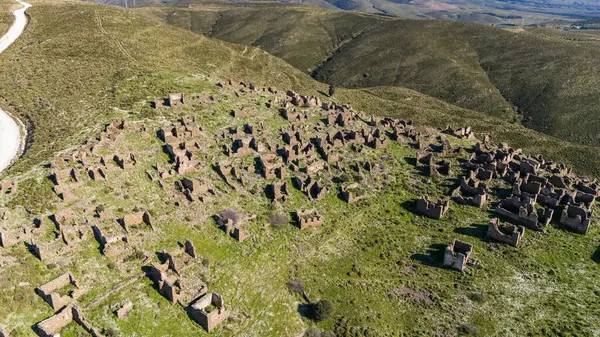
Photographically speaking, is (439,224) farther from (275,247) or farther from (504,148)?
(504,148)

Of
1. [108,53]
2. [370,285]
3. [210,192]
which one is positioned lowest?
[370,285]

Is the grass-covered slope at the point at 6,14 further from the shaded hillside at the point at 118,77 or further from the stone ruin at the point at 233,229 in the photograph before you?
the stone ruin at the point at 233,229

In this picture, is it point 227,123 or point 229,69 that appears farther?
point 229,69

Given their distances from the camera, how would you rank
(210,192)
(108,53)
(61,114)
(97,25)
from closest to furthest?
(210,192), (61,114), (108,53), (97,25)

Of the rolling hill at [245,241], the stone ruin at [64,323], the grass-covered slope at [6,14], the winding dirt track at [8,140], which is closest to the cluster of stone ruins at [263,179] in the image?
the stone ruin at [64,323]

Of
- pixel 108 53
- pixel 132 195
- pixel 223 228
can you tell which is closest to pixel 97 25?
pixel 108 53

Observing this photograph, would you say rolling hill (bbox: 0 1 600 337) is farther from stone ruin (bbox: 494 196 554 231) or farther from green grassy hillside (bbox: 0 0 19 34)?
green grassy hillside (bbox: 0 0 19 34)
